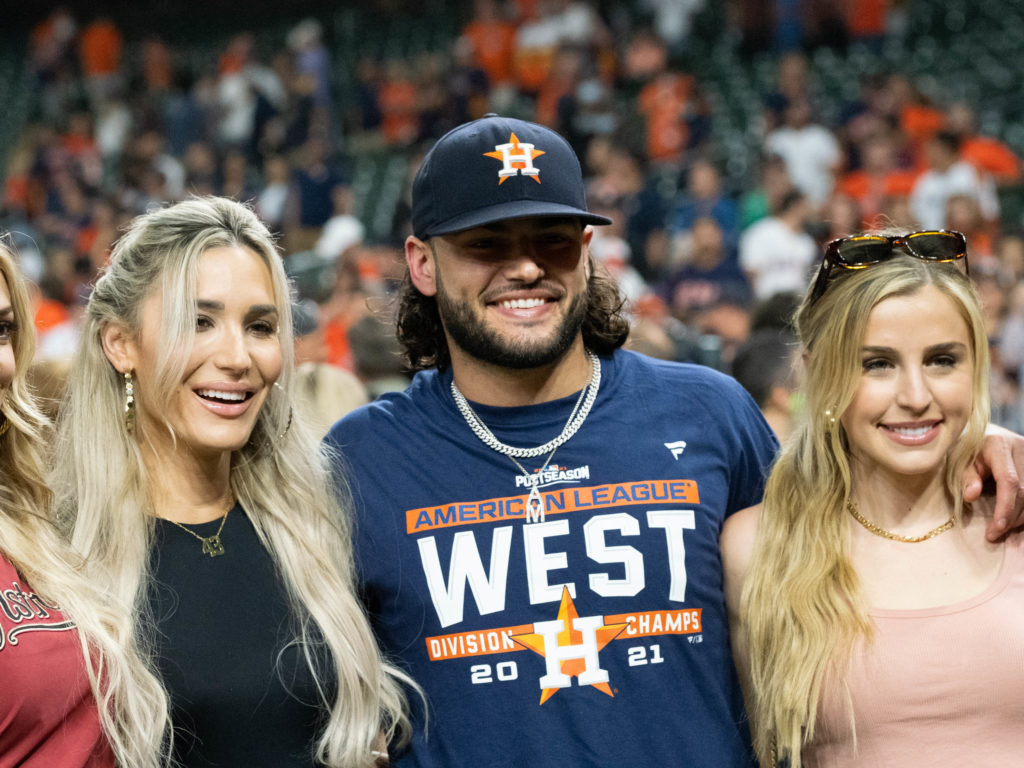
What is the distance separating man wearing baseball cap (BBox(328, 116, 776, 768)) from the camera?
2.48 m

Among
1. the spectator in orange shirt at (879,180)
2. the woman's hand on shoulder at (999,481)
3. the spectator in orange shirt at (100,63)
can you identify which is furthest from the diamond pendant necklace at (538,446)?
the spectator in orange shirt at (100,63)

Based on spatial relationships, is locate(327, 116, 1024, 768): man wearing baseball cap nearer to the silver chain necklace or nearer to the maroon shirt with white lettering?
the silver chain necklace

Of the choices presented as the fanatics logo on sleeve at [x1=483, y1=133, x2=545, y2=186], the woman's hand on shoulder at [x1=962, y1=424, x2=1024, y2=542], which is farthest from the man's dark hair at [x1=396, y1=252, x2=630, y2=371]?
the woman's hand on shoulder at [x1=962, y1=424, x2=1024, y2=542]

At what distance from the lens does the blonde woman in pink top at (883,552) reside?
2.32 metres

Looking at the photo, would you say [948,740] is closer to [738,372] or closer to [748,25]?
[738,372]

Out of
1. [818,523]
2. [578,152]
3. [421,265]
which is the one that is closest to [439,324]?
[421,265]

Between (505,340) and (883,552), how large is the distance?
927 mm

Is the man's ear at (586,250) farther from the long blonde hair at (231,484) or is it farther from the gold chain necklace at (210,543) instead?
the gold chain necklace at (210,543)

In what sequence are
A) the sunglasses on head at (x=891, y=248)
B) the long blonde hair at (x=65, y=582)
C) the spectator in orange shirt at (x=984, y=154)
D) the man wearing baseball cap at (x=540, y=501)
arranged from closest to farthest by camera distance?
1. the long blonde hair at (x=65, y=582)
2. the man wearing baseball cap at (x=540, y=501)
3. the sunglasses on head at (x=891, y=248)
4. the spectator in orange shirt at (x=984, y=154)

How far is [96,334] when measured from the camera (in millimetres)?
2652

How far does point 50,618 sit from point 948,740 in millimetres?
1712

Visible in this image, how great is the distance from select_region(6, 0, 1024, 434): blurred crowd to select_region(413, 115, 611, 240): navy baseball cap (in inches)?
66.7

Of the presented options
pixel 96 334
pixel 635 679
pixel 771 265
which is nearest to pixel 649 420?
pixel 635 679

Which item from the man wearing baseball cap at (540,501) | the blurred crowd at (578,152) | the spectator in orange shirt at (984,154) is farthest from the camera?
the spectator in orange shirt at (984,154)
